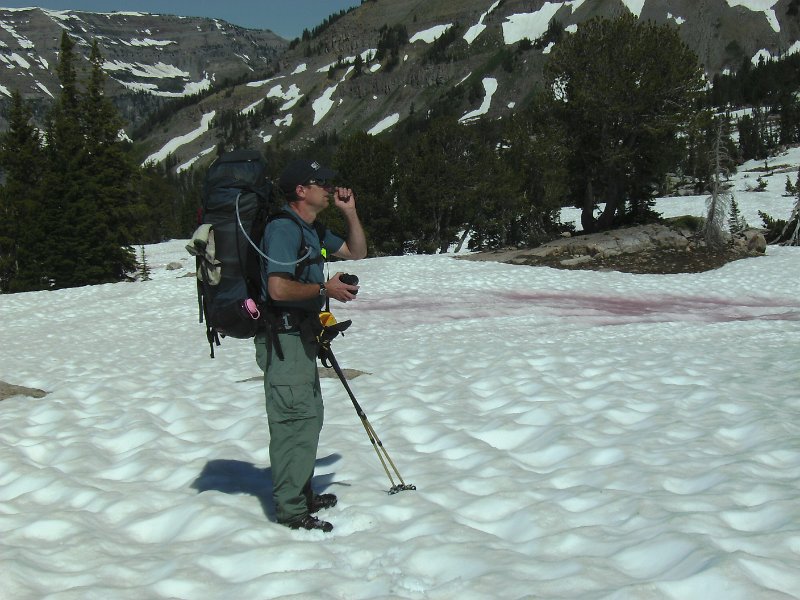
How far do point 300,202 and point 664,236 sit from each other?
31603 mm

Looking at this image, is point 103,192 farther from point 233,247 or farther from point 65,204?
point 233,247

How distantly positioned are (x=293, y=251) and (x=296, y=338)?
66 cm

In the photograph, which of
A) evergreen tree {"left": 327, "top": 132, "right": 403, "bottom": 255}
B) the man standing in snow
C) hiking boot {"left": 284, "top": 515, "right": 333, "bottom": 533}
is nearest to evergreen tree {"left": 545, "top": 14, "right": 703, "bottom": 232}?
evergreen tree {"left": 327, "top": 132, "right": 403, "bottom": 255}

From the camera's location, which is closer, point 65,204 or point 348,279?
point 348,279

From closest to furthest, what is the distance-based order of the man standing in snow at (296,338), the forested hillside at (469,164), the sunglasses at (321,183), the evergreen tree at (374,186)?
the man standing in snow at (296,338) < the sunglasses at (321,183) < the forested hillside at (469,164) < the evergreen tree at (374,186)

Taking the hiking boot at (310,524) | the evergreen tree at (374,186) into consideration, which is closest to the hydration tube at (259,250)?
the hiking boot at (310,524)

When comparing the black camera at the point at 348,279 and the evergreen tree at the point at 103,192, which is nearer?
the black camera at the point at 348,279

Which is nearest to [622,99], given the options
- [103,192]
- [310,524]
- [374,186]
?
[374,186]

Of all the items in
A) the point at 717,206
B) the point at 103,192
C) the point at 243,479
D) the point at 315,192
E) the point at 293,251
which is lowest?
the point at 243,479

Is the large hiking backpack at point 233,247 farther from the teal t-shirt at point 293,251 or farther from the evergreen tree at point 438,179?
the evergreen tree at point 438,179

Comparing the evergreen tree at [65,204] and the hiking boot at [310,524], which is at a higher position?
the evergreen tree at [65,204]

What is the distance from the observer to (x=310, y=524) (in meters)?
4.92

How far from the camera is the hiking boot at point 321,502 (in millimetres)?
5235

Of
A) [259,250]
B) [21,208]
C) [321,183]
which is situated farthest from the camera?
[21,208]
